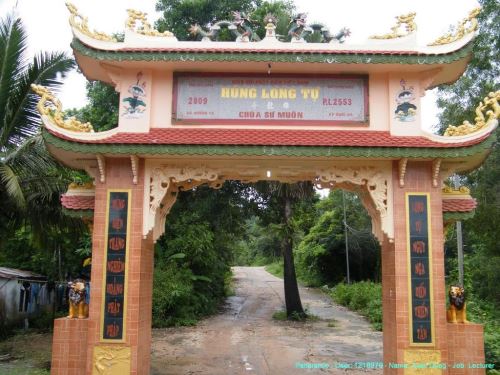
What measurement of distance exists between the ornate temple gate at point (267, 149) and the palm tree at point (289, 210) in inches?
318

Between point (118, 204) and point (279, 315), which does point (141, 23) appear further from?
point (279, 315)

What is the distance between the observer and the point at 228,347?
504 inches

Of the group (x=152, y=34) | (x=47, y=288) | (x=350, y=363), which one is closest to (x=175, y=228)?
(x=47, y=288)

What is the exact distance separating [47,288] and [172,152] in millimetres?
12820

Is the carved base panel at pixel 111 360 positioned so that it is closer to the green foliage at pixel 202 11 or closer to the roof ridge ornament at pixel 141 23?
the roof ridge ornament at pixel 141 23

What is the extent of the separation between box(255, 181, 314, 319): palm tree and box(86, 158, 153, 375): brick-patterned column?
29.9 feet

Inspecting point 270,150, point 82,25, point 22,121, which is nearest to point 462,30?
point 270,150

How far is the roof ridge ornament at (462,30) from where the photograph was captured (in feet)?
25.2

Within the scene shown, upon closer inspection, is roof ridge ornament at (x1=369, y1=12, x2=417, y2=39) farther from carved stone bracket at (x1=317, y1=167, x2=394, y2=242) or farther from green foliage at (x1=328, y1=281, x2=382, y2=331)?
green foliage at (x1=328, y1=281, x2=382, y2=331)

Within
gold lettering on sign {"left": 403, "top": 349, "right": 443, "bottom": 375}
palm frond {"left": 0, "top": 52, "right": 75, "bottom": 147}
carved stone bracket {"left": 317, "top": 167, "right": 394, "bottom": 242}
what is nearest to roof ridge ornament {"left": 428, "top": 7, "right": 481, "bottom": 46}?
carved stone bracket {"left": 317, "top": 167, "right": 394, "bottom": 242}

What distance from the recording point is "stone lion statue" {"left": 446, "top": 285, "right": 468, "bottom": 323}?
24.5 ft

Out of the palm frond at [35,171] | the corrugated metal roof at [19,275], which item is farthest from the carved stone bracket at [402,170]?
the corrugated metal roof at [19,275]

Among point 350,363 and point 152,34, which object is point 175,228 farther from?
point 152,34

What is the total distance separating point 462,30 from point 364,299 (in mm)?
15463
